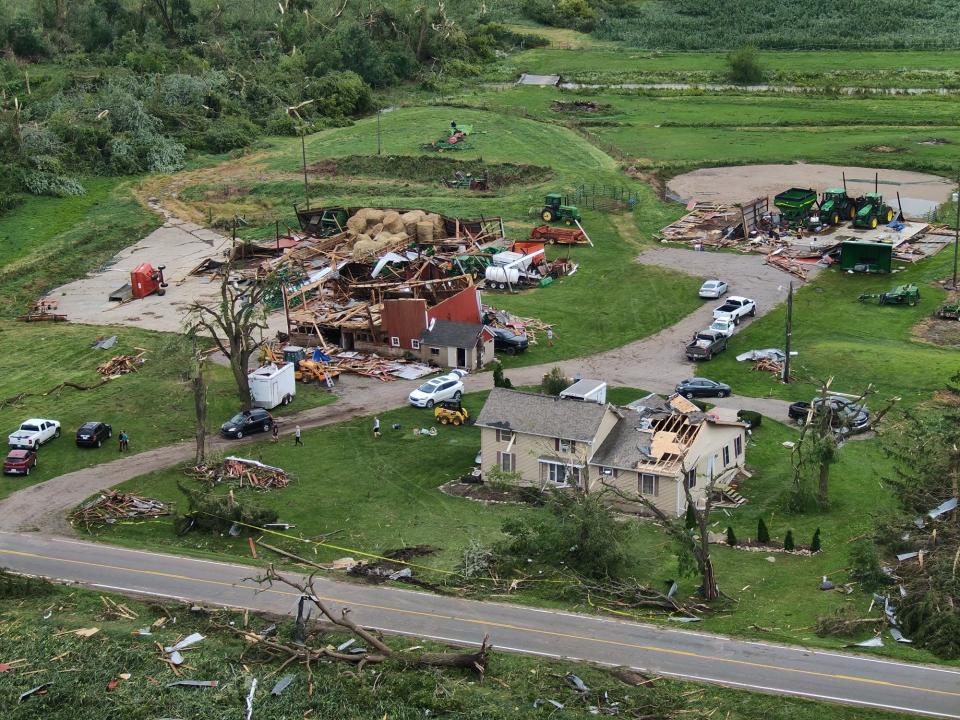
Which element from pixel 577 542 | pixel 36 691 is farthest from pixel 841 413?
pixel 36 691

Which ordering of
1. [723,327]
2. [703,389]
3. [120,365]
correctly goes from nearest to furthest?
[703,389] → [120,365] → [723,327]

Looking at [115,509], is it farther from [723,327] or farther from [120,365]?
[723,327]

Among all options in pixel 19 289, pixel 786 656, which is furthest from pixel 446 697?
pixel 19 289

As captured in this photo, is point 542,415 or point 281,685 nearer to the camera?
point 281,685

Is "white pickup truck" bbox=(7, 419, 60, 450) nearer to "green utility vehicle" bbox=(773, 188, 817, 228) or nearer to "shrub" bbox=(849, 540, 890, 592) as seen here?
"shrub" bbox=(849, 540, 890, 592)

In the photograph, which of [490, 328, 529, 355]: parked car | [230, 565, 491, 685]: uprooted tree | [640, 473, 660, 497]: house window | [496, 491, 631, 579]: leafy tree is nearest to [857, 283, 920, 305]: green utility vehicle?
[490, 328, 529, 355]: parked car

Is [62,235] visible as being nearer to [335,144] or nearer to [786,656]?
[335,144]

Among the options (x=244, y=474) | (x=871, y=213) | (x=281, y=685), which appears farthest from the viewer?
(x=871, y=213)
